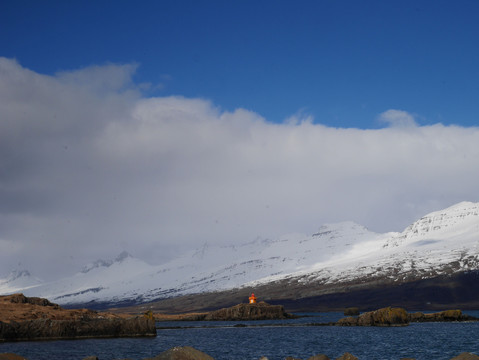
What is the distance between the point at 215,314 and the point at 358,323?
73.6m

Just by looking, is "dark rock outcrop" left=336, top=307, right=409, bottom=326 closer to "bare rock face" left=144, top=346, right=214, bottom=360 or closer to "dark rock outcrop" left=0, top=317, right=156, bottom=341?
"dark rock outcrop" left=0, top=317, right=156, bottom=341

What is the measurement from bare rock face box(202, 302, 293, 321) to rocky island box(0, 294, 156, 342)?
83.0 metres

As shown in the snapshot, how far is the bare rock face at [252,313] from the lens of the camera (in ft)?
593

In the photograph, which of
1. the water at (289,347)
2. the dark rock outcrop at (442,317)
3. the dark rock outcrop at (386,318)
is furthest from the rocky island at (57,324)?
the dark rock outcrop at (442,317)

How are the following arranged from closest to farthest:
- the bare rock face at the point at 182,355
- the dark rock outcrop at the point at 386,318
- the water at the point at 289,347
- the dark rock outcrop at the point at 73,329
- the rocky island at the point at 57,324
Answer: the bare rock face at the point at 182,355 → the water at the point at 289,347 → the dark rock outcrop at the point at 73,329 → the rocky island at the point at 57,324 → the dark rock outcrop at the point at 386,318

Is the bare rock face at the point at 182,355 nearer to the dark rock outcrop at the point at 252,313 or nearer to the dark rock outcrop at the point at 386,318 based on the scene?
the dark rock outcrop at the point at 386,318

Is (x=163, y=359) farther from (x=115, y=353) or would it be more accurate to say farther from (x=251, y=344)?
(x=251, y=344)

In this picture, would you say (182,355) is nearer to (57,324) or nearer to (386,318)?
(57,324)

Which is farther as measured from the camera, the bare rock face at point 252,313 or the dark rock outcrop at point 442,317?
the bare rock face at point 252,313

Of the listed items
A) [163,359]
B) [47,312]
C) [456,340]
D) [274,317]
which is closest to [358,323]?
[456,340]

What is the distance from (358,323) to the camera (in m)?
126

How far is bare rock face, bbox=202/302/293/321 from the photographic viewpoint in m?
181

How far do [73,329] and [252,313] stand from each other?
95.3 m

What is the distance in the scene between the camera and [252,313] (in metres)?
182
